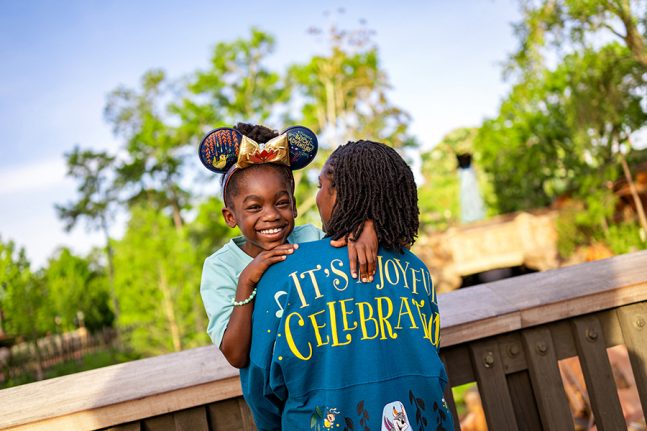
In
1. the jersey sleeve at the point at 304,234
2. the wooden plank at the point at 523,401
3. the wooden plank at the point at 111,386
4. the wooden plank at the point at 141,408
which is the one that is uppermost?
the jersey sleeve at the point at 304,234

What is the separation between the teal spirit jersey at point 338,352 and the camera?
1205mm

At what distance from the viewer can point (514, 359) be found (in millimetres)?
1820

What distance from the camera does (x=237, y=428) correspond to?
1632 millimetres

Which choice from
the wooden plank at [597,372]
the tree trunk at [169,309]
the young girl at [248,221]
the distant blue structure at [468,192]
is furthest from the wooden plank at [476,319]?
the distant blue structure at [468,192]

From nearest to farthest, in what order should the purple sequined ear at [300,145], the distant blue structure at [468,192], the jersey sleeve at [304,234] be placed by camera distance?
1. the purple sequined ear at [300,145]
2. the jersey sleeve at [304,234]
3. the distant blue structure at [468,192]

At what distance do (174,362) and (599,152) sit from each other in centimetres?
1795

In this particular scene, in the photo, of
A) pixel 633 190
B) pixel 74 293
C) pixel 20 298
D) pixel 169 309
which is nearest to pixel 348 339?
pixel 169 309

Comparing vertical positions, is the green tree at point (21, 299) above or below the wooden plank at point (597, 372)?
above

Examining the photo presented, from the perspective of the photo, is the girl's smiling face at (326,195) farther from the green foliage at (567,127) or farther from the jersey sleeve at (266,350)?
the green foliage at (567,127)

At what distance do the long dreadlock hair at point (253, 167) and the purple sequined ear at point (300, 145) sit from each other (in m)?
0.04

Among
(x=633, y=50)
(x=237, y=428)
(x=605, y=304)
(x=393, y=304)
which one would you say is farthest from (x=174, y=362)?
(x=633, y=50)

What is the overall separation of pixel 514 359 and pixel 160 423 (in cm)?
109

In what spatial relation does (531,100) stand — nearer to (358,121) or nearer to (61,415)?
(358,121)

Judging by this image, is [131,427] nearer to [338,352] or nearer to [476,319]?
[338,352]
